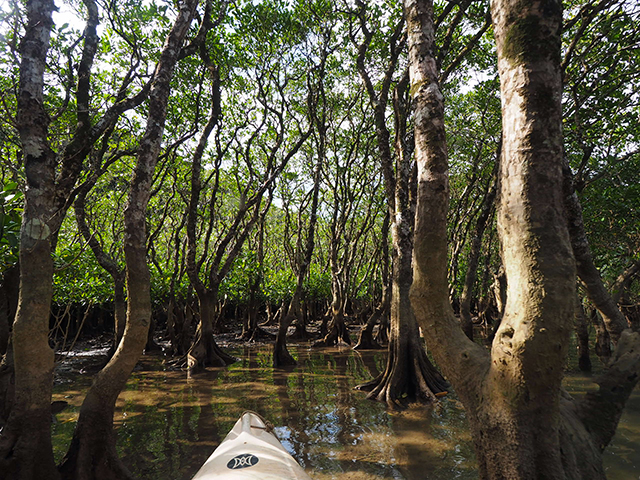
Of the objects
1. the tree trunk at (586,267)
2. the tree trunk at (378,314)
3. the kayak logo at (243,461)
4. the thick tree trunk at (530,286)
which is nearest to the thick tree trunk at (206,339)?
the tree trunk at (378,314)

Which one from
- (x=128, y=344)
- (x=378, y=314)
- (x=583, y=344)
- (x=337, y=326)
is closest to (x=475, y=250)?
(x=583, y=344)

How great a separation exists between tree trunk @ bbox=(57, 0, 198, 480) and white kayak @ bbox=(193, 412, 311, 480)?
1148mm

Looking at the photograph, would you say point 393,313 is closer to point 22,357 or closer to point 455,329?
point 455,329

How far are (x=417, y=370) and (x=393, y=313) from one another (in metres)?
1.15

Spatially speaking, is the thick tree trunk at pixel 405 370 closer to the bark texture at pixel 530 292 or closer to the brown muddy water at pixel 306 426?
the brown muddy water at pixel 306 426

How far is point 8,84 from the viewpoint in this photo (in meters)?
7.79

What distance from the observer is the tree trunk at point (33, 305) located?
324cm

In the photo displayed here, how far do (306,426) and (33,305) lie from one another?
408cm

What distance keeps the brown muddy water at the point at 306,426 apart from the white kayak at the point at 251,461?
959 mm

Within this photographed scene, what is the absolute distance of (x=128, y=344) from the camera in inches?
153

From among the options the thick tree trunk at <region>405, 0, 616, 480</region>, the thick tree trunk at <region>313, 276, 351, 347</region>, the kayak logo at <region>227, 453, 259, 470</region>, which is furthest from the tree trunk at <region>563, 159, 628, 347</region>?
the thick tree trunk at <region>313, 276, 351, 347</region>

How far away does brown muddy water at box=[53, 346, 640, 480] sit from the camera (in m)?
4.37

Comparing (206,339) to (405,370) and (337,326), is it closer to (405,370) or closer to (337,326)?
(337,326)

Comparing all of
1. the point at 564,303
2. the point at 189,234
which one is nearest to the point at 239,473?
the point at 564,303
